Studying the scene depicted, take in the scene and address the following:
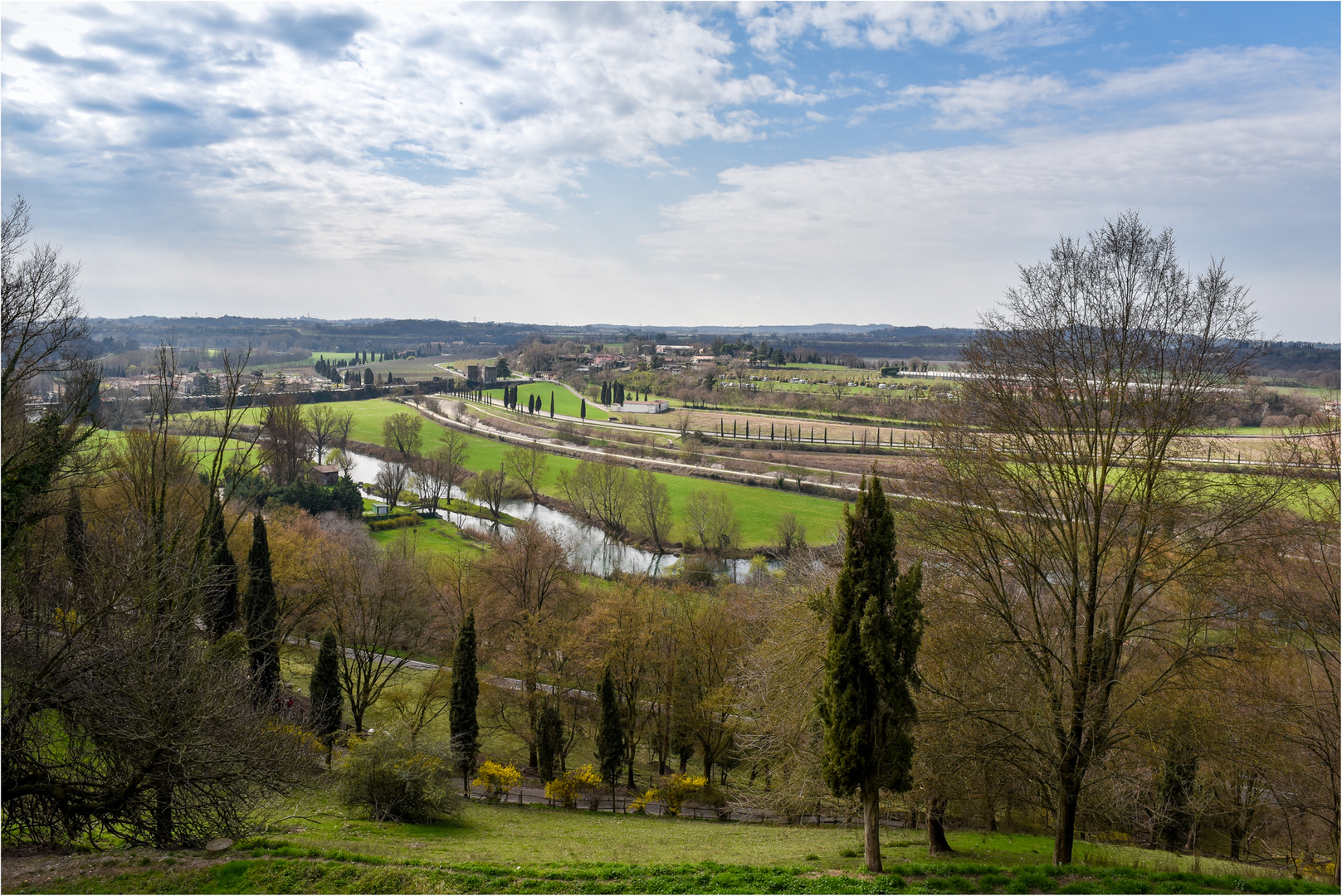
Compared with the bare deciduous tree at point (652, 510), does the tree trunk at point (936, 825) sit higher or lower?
higher

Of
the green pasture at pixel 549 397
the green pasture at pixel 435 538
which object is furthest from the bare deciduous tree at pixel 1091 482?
the green pasture at pixel 549 397

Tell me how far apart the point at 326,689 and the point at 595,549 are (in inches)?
1133

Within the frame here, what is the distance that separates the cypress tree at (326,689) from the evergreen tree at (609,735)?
8515 millimetres

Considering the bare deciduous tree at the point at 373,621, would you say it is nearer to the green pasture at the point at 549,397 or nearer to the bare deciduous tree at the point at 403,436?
the bare deciduous tree at the point at 403,436

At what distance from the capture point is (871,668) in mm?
10711

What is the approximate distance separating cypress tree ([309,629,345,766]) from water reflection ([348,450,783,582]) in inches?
646

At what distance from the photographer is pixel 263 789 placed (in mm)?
10367

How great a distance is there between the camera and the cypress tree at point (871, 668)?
1078 centimetres

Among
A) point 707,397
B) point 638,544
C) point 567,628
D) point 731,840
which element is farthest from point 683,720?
point 707,397

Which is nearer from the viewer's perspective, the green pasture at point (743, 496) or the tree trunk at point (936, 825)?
the tree trunk at point (936, 825)

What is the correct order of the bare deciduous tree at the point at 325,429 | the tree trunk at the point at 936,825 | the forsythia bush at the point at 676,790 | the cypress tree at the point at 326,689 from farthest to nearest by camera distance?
1. the bare deciduous tree at the point at 325,429
2. the cypress tree at the point at 326,689
3. the forsythia bush at the point at 676,790
4. the tree trunk at the point at 936,825

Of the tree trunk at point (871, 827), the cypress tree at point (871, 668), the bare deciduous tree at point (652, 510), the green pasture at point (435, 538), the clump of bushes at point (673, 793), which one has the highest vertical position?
the cypress tree at point (871, 668)

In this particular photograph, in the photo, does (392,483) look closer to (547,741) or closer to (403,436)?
(403,436)

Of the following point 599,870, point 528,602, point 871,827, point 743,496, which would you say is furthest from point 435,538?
point 871,827
